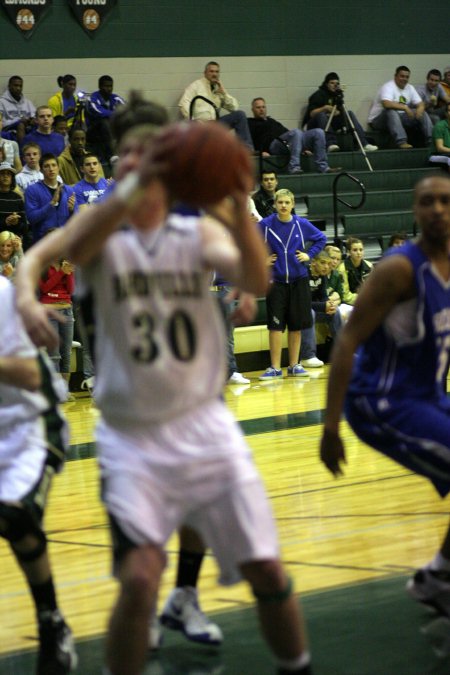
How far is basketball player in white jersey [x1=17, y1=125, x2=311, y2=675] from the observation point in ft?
9.73

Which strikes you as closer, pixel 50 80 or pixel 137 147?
pixel 137 147

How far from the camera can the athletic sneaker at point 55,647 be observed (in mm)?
3688

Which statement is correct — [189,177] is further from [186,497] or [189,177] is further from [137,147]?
[186,497]

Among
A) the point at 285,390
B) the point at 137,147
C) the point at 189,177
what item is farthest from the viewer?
the point at 285,390

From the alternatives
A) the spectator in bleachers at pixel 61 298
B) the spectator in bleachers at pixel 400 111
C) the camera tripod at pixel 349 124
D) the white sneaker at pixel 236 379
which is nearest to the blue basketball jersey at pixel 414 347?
the spectator in bleachers at pixel 61 298

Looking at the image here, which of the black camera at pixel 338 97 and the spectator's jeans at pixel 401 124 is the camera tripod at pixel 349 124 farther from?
the spectator's jeans at pixel 401 124

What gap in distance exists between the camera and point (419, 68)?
19312 millimetres

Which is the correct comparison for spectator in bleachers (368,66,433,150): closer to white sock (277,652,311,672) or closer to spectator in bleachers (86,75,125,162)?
spectator in bleachers (86,75,125,162)

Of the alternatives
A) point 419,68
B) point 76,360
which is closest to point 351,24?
point 419,68

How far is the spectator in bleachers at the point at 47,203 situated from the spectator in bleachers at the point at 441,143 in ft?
23.4

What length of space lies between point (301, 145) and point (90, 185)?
5.22m

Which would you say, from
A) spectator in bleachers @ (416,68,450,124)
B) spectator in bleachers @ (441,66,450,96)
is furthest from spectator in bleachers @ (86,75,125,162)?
spectator in bleachers @ (441,66,450,96)

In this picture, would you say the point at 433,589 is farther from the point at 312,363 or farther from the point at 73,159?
the point at 73,159

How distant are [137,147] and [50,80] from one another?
45.4 ft
